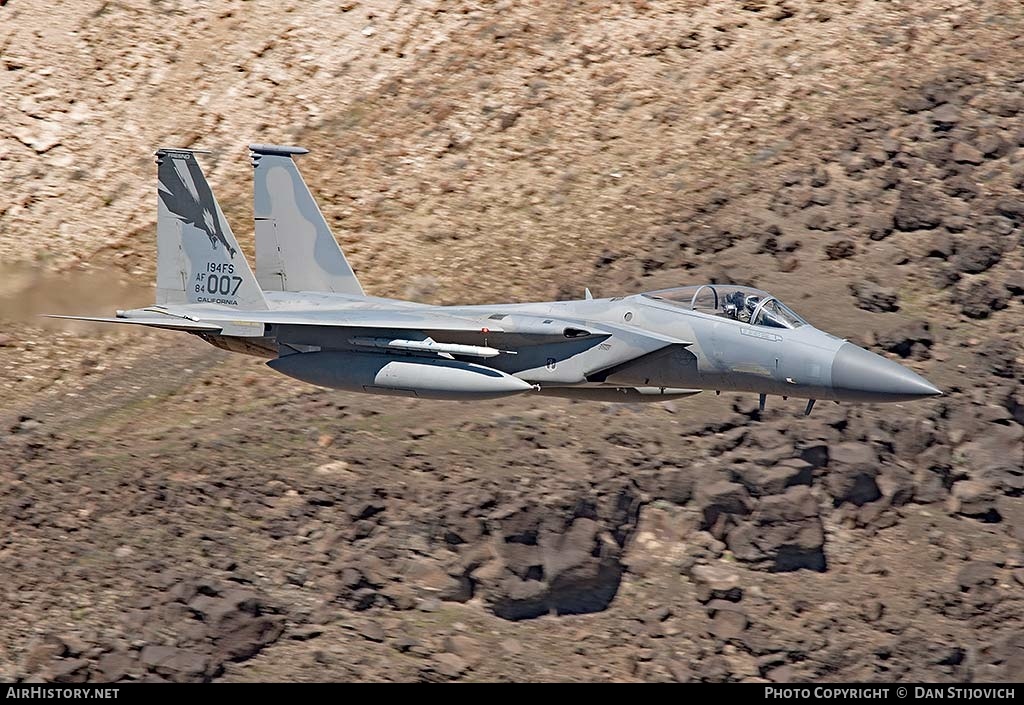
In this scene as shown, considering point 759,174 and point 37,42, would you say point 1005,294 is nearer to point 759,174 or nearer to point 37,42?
point 759,174

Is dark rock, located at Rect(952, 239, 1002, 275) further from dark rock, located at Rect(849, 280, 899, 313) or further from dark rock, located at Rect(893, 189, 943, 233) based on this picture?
dark rock, located at Rect(849, 280, 899, 313)

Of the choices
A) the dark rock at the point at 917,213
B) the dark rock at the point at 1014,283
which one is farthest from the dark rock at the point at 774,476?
the dark rock at the point at 917,213

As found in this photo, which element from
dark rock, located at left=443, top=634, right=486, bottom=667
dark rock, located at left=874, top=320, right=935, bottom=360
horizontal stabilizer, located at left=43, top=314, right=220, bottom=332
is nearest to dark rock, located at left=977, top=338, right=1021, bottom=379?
dark rock, located at left=874, top=320, right=935, bottom=360

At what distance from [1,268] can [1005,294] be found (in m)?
23.6

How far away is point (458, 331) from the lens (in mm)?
21891

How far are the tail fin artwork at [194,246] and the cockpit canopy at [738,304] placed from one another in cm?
797

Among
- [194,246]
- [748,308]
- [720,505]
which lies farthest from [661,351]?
[194,246]

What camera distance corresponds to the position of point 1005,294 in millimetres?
30844

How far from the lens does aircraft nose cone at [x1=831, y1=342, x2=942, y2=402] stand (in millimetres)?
19531

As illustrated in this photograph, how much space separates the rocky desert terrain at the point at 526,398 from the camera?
81.9ft

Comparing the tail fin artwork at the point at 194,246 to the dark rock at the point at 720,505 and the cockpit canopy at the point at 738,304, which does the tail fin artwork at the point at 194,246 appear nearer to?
the cockpit canopy at the point at 738,304

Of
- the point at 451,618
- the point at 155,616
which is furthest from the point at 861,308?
the point at 155,616

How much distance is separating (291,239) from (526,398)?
19.3 feet

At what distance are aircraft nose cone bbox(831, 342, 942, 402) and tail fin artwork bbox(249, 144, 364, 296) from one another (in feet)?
31.8
